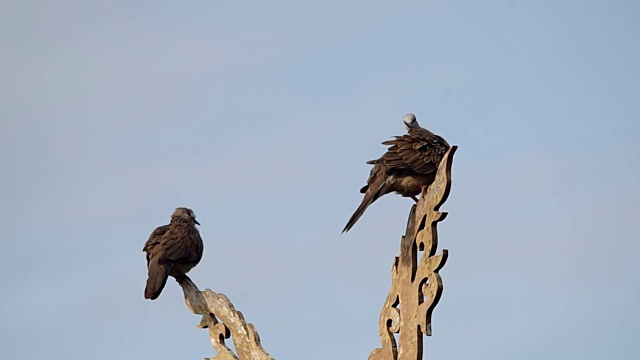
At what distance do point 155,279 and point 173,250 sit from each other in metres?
0.43

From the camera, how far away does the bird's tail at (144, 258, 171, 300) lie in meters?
5.04

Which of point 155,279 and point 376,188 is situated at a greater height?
point 155,279

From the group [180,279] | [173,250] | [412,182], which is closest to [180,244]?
[173,250]

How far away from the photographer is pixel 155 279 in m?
5.14

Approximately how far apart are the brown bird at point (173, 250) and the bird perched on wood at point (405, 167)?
Result: 107cm

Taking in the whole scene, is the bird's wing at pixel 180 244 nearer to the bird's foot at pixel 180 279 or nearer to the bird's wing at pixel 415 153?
the bird's foot at pixel 180 279

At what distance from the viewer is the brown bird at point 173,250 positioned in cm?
516

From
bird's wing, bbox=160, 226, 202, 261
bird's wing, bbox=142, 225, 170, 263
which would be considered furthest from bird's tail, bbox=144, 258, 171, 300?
bird's wing, bbox=142, 225, 170, 263

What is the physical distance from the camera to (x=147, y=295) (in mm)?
5031

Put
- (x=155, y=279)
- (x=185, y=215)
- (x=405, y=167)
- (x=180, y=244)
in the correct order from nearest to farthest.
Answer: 1. (x=405, y=167)
2. (x=155, y=279)
3. (x=180, y=244)
4. (x=185, y=215)

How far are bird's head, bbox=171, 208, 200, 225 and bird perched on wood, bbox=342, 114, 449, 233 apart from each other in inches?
57.6

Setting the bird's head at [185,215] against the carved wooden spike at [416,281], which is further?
the bird's head at [185,215]

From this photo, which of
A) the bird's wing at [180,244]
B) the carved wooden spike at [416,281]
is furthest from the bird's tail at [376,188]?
the bird's wing at [180,244]

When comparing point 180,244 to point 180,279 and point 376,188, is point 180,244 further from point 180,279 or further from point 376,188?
point 376,188
